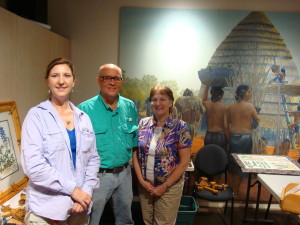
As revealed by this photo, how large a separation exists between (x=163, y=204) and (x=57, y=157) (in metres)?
1.02

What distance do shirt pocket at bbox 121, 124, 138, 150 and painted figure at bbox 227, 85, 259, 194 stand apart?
162 centimetres

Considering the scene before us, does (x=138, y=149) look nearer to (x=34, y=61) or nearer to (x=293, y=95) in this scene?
(x=34, y=61)

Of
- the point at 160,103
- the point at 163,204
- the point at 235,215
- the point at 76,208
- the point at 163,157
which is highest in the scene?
the point at 160,103

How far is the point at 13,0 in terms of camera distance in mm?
2273

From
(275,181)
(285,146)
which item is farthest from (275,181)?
(285,146)

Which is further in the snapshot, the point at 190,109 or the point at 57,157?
the point at 190,109

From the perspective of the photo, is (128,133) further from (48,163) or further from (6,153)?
(6,153)

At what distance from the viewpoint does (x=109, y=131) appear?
69.2 inches

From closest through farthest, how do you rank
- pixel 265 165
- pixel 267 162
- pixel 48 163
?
pixel 48 163 → pixel 265 165 → pixel 267 162

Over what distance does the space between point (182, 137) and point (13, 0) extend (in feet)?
6.57

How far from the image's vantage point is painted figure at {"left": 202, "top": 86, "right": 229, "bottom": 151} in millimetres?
3062

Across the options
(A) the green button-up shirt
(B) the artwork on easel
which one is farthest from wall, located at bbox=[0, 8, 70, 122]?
(A) the green button-up shirt

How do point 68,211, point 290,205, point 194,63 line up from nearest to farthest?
1. point 68,211
2. point 290,205
3. point 194,63

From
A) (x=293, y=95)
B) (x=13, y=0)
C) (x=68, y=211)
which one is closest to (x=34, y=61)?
(x=13, y=0)
